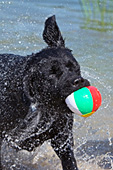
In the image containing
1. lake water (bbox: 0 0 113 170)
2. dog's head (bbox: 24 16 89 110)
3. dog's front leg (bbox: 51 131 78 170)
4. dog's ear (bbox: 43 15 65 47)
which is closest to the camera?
dog's head (bbox: 24 16 89 110)

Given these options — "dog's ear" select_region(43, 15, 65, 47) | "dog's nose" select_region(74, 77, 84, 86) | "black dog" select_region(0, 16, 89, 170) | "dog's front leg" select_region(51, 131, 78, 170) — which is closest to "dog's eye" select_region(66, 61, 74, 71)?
"black dog" select_region(0, 16, 89, 170)

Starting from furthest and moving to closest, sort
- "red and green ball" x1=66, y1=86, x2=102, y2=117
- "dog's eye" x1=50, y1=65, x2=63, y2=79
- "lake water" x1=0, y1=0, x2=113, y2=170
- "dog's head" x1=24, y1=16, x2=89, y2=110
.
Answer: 1. "lake water" x1=0, y1=0, x2=113, y2=170
2. "dog's eye" x1=50, y1=65, x2=63, y2=79
3. "dog's head" x1=24, y1=16, x2=89, y2=110
4. "red and green ball" x1=66, y1=86, x2=102, y2=117

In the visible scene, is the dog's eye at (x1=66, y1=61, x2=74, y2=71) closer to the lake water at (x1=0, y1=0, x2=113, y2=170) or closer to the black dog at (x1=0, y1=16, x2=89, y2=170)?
the black dog at (x1=0, y1=16, x2=89, y2=170)

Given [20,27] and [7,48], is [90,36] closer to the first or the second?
[20,27]

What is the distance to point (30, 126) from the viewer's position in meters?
3.74

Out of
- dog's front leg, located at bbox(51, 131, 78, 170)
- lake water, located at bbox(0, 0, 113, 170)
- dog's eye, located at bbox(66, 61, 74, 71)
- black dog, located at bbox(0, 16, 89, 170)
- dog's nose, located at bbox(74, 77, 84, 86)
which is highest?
dog's eye, located at bbox(66, 61, 74, 71)

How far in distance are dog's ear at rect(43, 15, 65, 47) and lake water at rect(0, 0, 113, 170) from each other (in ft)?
4.55

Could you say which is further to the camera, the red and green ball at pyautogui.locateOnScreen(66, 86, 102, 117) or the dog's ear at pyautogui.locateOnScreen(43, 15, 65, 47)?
the dog's ear at pyautogui.locateOnScreen(43, 15, 65, 47)

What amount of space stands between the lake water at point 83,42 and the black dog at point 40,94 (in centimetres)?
83

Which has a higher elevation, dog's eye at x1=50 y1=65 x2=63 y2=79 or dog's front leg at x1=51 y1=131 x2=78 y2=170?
dog's eye at x1=50 y1=65 x2=63 y2=79

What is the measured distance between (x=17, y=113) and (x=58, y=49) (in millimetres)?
714

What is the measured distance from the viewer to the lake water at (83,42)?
4.96 meters

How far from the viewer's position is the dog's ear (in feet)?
12.6

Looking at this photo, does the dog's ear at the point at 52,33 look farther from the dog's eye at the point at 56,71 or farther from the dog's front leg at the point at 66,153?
the dog's front leg at the point at 66,153
